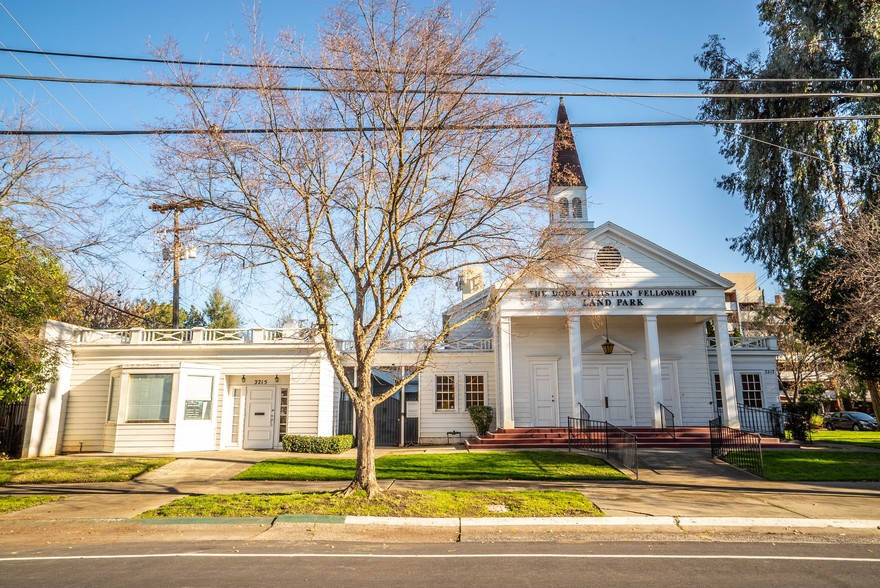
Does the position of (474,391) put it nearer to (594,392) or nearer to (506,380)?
(506,380)

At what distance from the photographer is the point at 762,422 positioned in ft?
75.5

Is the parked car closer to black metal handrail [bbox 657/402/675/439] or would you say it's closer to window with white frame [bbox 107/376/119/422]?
black metal handrail [bbox 657/402/675/439]

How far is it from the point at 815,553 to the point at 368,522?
6421 mm

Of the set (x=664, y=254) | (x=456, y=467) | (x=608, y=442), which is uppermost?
(x=664, y=254)

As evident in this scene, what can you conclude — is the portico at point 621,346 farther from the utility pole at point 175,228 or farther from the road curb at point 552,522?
the utility pole at point 175,228

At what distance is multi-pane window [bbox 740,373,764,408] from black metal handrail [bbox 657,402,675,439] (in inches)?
177

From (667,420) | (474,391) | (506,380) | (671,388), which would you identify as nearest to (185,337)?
(474,391)

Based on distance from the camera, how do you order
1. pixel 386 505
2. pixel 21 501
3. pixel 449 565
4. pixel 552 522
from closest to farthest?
pixel 449 565 < pixel 552 522 < pixel 386 505 < pixel 21 501

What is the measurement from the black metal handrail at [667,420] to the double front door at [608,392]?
4.14 feet

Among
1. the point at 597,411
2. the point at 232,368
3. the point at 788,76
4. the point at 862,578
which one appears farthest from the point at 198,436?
the point at 788,76

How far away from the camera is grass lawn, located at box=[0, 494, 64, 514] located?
10.8 m

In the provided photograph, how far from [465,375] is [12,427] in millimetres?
15754

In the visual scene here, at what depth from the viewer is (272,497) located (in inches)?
446

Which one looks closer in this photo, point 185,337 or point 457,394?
point 185,337
